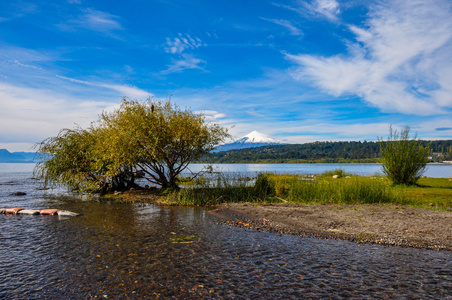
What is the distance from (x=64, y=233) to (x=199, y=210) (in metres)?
9.23

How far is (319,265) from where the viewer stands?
942cm

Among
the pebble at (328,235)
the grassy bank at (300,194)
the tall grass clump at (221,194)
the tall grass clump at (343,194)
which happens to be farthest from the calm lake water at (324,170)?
the pebble at (328,235)

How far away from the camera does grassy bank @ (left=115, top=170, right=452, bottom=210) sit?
2038 cm

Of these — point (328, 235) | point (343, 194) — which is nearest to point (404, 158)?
point (343, 194)

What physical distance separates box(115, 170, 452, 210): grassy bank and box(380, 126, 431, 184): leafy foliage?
162 cm

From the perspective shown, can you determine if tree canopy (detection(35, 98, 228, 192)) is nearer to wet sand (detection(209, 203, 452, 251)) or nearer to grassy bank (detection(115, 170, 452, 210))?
grassy bank (detection(115, 170, 452, 210))

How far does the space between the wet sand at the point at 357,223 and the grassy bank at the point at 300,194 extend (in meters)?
2.57

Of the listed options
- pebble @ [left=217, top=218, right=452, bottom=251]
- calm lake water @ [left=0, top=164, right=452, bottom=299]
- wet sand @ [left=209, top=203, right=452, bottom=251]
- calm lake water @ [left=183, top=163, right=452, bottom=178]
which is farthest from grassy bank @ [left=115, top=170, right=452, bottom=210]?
calm lake water @ [left=0, top=164, right=452, bottom=299]

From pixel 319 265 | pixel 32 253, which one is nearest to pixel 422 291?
pixel 319 265

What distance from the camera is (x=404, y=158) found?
29.2m

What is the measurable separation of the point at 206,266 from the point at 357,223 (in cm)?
878

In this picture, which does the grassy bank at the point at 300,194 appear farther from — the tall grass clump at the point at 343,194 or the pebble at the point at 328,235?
the pebble at the point at 328,235

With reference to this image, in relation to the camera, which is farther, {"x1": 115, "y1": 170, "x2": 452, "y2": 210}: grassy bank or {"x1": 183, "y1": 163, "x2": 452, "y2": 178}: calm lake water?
{"x1": 183, "y1": 163, "x2": 452, "y2": 178}: calm lake water

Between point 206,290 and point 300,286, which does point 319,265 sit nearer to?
point 300,286
